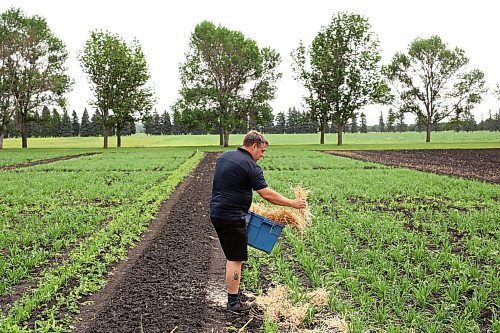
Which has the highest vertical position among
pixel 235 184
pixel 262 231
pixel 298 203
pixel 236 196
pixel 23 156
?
pixel 235 184

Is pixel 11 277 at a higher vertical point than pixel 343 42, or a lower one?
lower

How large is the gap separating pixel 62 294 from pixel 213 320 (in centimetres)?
230

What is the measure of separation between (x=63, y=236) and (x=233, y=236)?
18.9ft

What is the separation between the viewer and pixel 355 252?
26.6 feet

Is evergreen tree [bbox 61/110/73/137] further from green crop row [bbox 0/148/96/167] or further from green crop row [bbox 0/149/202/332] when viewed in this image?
green crop row [bbox 0/149/202/332]

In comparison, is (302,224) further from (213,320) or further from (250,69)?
(250,69)

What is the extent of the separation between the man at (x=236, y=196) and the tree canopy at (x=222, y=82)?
54.2 m

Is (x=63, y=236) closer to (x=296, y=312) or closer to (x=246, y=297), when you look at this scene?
(x=246, y=297)

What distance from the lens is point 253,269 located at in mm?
7508

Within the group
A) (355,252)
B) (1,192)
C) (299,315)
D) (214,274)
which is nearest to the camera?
(299,315)

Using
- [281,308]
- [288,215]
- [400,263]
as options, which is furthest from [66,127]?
[281,308]

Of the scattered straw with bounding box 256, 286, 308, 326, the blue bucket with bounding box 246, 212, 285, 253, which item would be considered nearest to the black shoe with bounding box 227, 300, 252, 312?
the scattered straw with bounding box 256, 286, 308, 326

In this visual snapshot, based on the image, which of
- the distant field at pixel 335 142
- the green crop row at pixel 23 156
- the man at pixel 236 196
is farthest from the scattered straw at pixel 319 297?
the distant field at pixel 335 142

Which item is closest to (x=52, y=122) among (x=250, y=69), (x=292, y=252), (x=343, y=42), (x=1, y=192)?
(x=250, y=69)
